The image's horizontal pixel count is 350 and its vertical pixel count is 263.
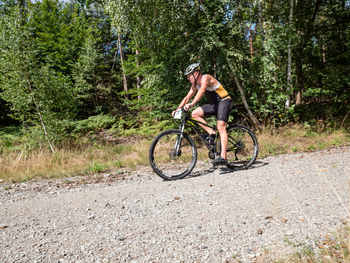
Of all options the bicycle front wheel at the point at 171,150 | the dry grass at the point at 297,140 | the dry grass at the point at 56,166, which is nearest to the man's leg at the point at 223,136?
the bicycle front wheel at the point at 171,150

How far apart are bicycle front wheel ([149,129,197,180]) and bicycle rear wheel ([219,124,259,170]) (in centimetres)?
95

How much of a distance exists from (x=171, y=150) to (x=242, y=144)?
1713 millimetres

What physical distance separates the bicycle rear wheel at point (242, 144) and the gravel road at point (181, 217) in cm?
60

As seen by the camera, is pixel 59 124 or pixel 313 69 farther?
pixel 59 124

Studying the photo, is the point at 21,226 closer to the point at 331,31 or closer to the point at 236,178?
the point at 236,178

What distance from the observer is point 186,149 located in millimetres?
5129

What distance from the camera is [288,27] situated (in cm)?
808

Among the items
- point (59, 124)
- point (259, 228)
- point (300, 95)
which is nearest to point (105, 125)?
point (59, 124)

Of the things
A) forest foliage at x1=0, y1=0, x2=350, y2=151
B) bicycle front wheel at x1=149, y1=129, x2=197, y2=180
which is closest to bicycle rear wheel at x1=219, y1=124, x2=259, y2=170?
bicycle front wheel at x1=149, y1=129, x2=197, y2=180

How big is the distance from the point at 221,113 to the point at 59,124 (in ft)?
28.7

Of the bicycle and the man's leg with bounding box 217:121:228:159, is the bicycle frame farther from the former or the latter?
the man's leg with bounding box 217:121:228:159

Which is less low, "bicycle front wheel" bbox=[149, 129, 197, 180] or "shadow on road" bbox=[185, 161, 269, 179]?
"bicycle front wheel" bbox=[149, 129, 197, 180]

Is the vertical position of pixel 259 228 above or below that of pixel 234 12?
below

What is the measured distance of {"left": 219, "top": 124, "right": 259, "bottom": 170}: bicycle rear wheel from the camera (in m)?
5.45
